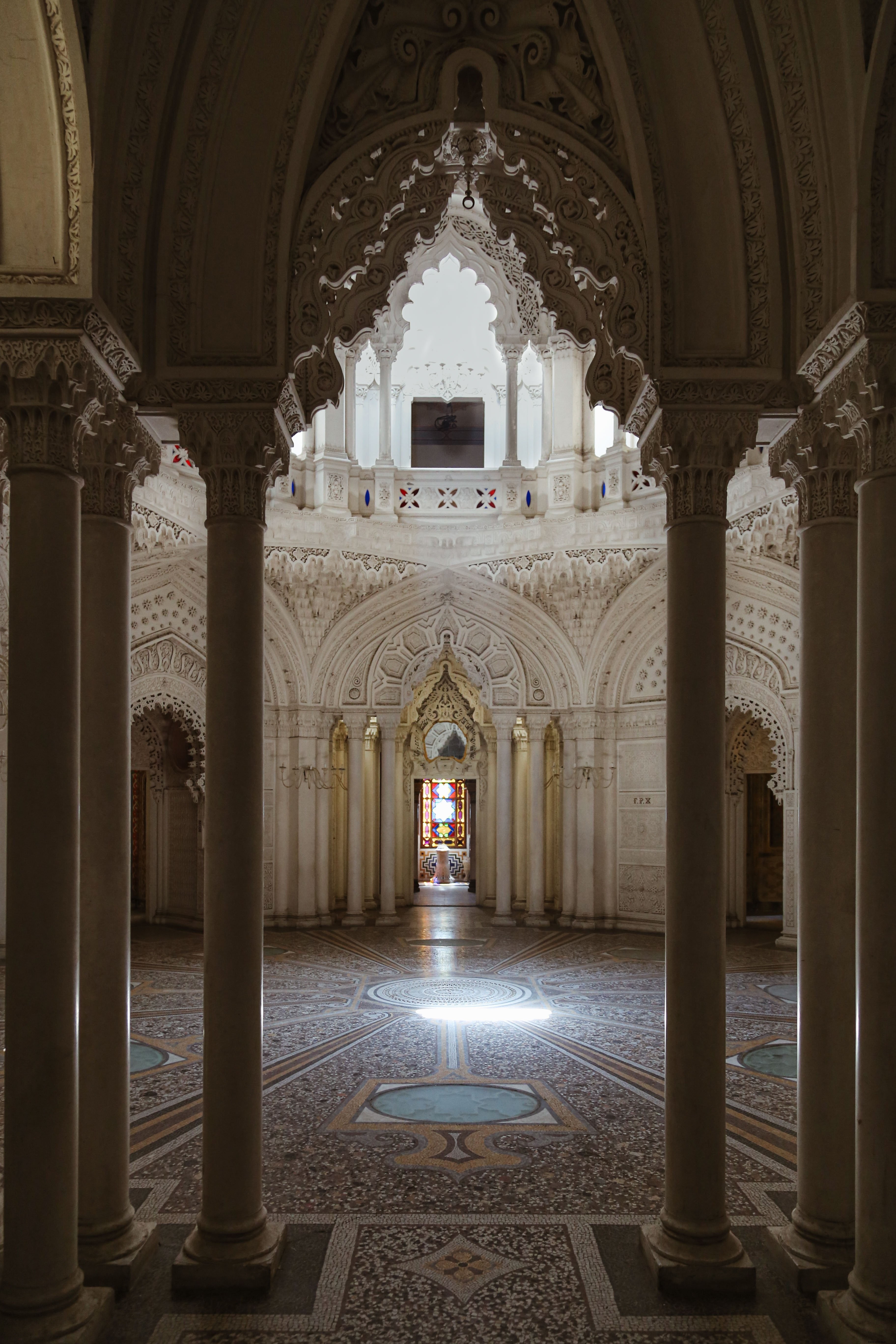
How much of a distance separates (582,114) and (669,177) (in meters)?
0.43

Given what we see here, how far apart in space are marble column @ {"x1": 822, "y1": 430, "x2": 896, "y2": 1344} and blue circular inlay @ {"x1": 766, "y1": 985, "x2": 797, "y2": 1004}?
572cm

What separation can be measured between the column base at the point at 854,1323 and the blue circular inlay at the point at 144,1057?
443 cm

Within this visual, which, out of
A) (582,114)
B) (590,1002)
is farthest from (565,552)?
(582,114)

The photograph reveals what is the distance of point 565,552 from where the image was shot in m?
12.4

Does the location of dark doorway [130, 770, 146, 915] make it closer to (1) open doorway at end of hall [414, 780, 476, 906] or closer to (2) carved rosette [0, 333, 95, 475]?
(1) open doorway at end of hall [414, 780, 476, 906]

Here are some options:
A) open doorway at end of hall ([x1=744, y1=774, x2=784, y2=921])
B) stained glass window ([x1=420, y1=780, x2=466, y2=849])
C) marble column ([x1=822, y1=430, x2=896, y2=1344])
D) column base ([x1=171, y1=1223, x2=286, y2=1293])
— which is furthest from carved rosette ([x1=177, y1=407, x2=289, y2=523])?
stained glass window ([x1=420, y1=780, x2=466, y2=849])

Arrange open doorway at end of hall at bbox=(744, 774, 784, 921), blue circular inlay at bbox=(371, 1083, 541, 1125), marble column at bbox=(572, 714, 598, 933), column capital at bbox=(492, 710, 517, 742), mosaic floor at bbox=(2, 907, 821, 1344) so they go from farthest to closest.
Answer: open doorway at end of hall at bbox=(744, 774, 784, 921) < column capital at bbox=(492, 710, 517, 742) < marble column at bbox=(572, 714, 598, 933) < blue circular inlay at bbox=(371, 1083, 541, 1125) < mosaic floor at bbox=(2, 907, 821, 1344)

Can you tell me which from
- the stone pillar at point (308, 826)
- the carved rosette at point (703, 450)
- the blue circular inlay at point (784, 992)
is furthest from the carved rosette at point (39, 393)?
the stone pillar at point (308, 826)

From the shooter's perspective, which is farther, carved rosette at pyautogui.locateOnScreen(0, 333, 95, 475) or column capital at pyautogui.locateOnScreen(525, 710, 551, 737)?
column capital at pyautogui.locateOnScreen(525, 710, 551, 737)

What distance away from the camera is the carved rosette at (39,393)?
3.11m

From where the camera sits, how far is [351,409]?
12.9 meters

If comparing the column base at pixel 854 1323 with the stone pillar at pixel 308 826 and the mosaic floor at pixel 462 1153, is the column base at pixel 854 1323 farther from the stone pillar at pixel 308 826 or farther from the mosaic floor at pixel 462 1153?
the stone pillar at pixel 308 826

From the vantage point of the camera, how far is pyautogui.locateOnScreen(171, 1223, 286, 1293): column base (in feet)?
11.0

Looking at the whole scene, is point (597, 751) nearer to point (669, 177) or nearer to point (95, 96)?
point (669, 177)
